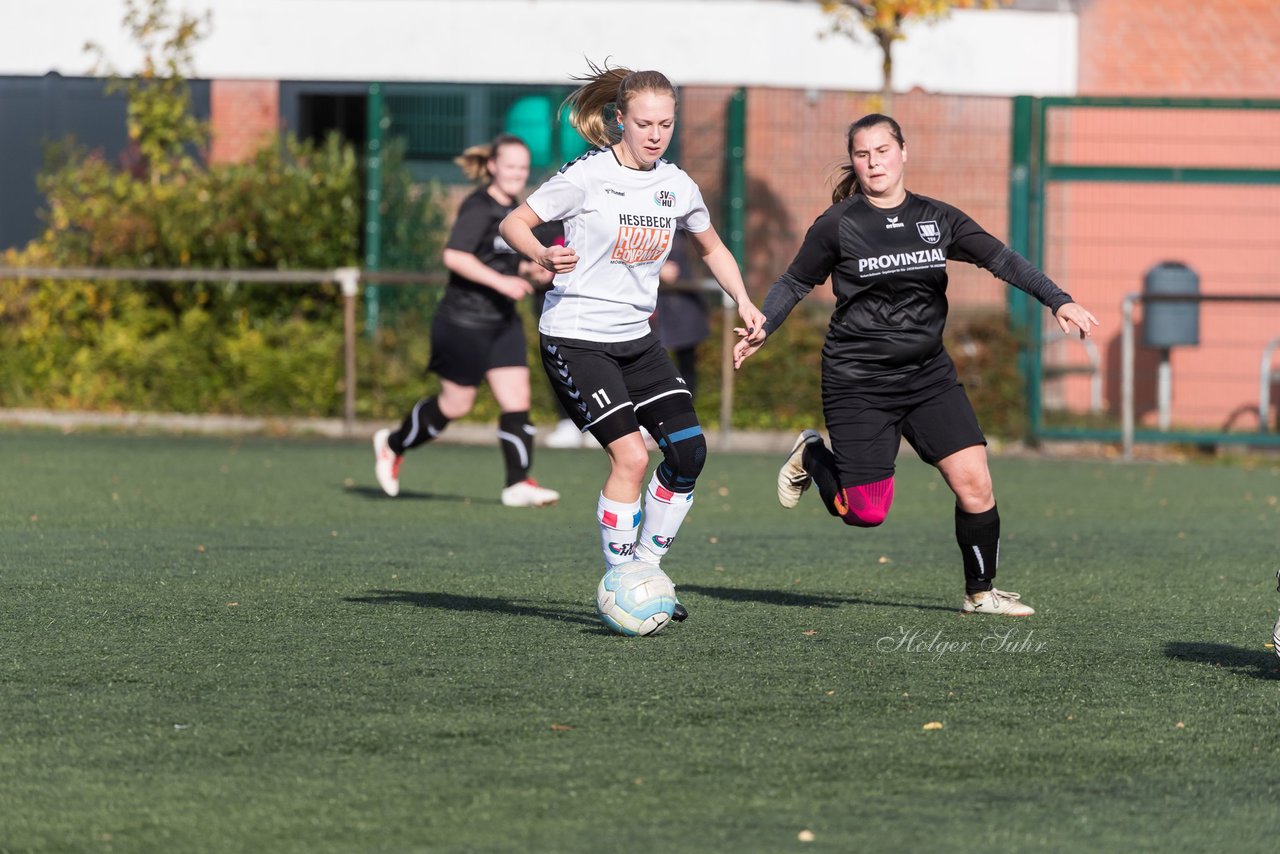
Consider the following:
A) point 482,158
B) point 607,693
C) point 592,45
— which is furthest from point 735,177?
point 607,693

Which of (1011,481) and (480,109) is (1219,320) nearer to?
(1011,481)

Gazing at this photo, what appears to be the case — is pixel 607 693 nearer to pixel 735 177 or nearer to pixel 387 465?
pixel 387 465

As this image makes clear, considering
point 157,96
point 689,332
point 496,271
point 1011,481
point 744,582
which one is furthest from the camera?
point 157,96

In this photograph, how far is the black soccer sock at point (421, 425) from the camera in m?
10.7

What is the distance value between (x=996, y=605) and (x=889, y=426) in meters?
0.77

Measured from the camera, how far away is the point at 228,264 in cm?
1691

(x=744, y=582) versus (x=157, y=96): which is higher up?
(x=157, y=96)

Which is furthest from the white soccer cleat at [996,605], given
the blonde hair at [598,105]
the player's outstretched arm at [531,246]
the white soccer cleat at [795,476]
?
the blonde hair at [598,105]

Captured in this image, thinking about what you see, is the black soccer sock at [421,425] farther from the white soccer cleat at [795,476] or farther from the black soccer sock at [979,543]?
the black soccer sock at [979,543]

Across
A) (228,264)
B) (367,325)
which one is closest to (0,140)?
(228,264)

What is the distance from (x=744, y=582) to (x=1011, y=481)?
5.81 meters

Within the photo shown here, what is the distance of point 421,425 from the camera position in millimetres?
10688

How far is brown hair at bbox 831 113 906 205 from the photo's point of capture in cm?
648

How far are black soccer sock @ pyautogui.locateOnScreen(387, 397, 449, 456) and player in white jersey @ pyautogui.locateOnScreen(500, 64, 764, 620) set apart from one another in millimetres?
4242
